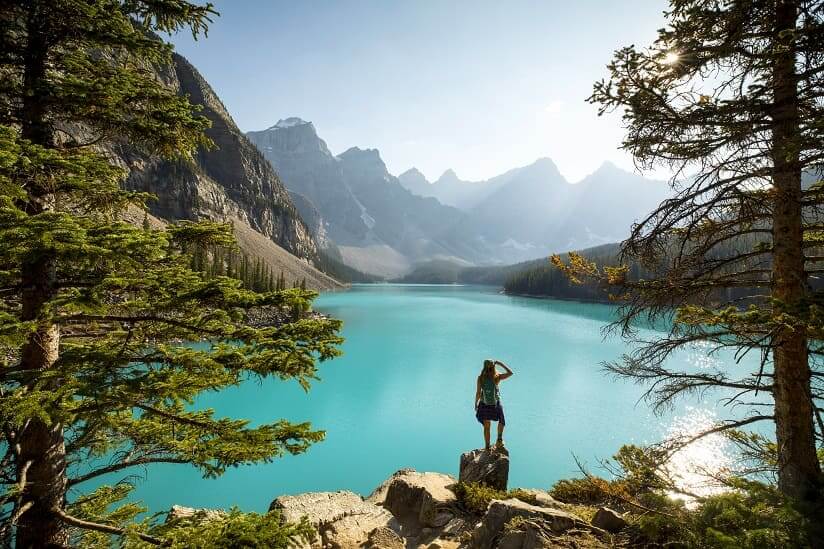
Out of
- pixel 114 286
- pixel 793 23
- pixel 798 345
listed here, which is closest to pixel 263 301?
pixel 114 286

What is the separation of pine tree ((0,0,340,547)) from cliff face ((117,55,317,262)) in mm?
119471

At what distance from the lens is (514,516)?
602cm

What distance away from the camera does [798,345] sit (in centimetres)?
450

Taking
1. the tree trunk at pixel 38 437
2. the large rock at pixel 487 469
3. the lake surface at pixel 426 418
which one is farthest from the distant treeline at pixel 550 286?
the tree trunk at pixel 38 437

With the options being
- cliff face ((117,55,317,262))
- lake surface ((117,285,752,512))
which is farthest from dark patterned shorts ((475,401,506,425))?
cliff face ((117,55,317,262))

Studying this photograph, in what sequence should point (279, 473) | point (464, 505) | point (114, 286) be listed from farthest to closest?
1. point (279, 473)
2. point (464, 505)
3. point (114, 286)

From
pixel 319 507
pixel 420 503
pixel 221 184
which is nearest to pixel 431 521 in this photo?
pixel 420 503

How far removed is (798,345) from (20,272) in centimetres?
909

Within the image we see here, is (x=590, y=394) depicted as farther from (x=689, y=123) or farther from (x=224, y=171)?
(x=224, y=171)

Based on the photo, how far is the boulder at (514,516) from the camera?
5.51 meters

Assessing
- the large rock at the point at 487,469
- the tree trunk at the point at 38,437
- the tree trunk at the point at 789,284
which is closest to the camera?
the tree trunk at the point at 38,437

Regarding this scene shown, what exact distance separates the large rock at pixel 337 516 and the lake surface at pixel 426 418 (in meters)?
2.26

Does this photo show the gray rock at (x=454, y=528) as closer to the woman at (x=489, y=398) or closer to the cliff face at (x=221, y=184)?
the woman at (x=489, y=398)

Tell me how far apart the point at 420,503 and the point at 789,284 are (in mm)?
8208
